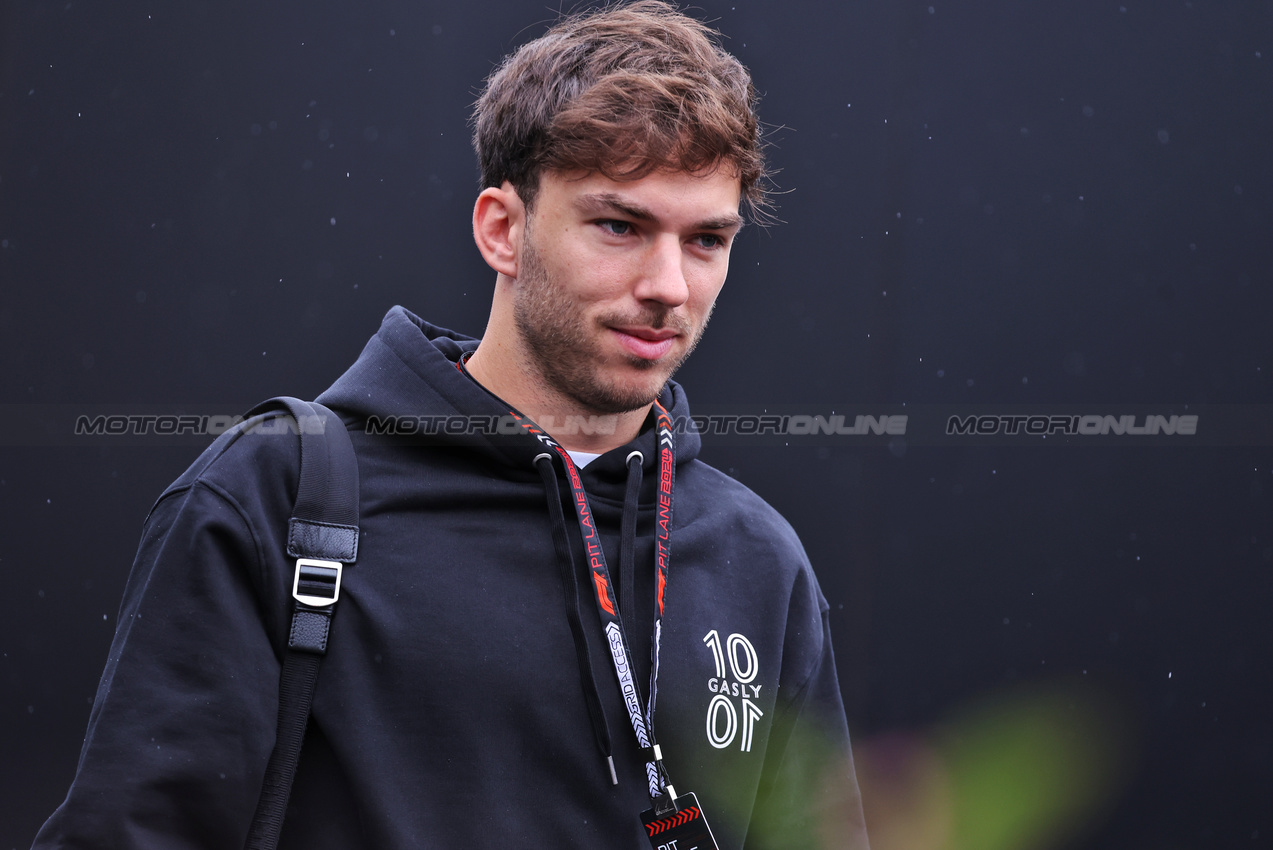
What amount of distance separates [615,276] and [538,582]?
0.54 m

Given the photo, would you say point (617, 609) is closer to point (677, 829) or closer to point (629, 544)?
point (629, 544)

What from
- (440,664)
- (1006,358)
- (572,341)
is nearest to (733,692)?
(440,664)

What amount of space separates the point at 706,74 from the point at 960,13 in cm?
142

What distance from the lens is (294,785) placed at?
164 cm

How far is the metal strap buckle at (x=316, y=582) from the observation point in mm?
1588

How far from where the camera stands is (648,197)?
5.90 feet

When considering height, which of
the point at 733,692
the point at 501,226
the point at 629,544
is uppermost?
the point at 501,226

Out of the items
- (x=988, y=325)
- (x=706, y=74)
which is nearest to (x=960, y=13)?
(x=988, y=325)

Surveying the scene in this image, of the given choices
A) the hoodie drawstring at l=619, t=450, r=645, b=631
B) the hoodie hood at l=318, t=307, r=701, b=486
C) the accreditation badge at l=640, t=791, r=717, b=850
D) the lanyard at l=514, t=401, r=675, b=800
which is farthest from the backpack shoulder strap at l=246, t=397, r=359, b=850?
the accreditation badge at l=640, t=791, r=717, b=850

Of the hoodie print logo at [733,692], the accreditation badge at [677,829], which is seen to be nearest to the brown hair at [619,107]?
the hoodie print logo at [733,692]

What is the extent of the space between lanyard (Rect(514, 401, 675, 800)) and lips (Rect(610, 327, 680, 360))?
0.22 m

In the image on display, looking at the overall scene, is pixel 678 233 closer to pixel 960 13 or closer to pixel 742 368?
pixel 742 368

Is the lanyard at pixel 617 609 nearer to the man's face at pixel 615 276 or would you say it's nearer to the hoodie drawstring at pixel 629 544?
the hoodie drawstring at pixel 629 544

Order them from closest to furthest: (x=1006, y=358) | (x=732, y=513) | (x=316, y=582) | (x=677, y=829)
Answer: (x=316, y=582), (x=677, y=829), (x=732, y=513), (x=1006, y=358)
